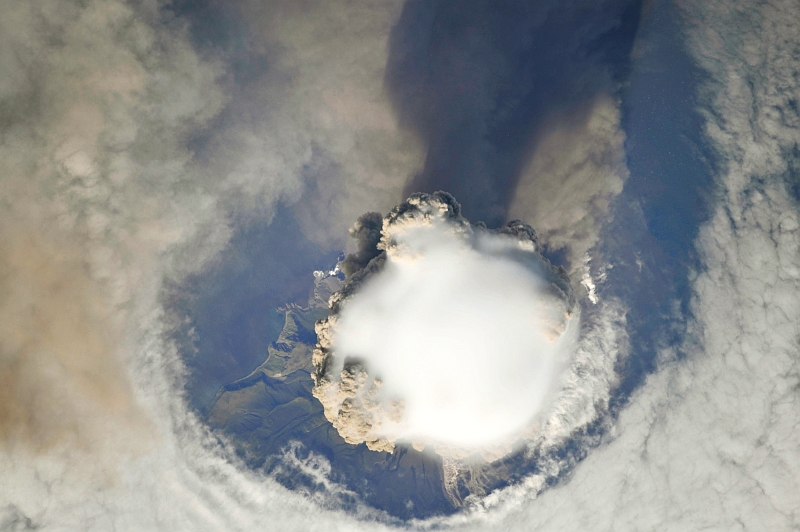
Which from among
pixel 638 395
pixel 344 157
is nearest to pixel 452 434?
pixel 638 395

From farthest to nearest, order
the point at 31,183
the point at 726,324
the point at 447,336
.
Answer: the point at 31,183, the point at 726,324, the point at 447,336

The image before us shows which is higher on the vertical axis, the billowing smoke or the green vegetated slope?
the billowing smoke

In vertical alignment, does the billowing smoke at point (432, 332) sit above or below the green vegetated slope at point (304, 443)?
above

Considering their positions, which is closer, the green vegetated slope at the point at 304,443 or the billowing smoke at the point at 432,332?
the billowing smoke at the point at 432,332

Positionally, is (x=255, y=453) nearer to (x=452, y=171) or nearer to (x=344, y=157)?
(x=344, y=157)

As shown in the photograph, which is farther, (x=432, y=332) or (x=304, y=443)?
(x=304, y=443)

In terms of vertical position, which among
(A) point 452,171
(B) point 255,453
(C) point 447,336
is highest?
(A) point 452,171

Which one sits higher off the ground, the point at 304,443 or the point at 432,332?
the point at 432,332

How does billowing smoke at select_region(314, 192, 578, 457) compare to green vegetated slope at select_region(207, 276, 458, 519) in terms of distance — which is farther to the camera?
green vegetated slope at select_region(207, 276, 458, 519)
